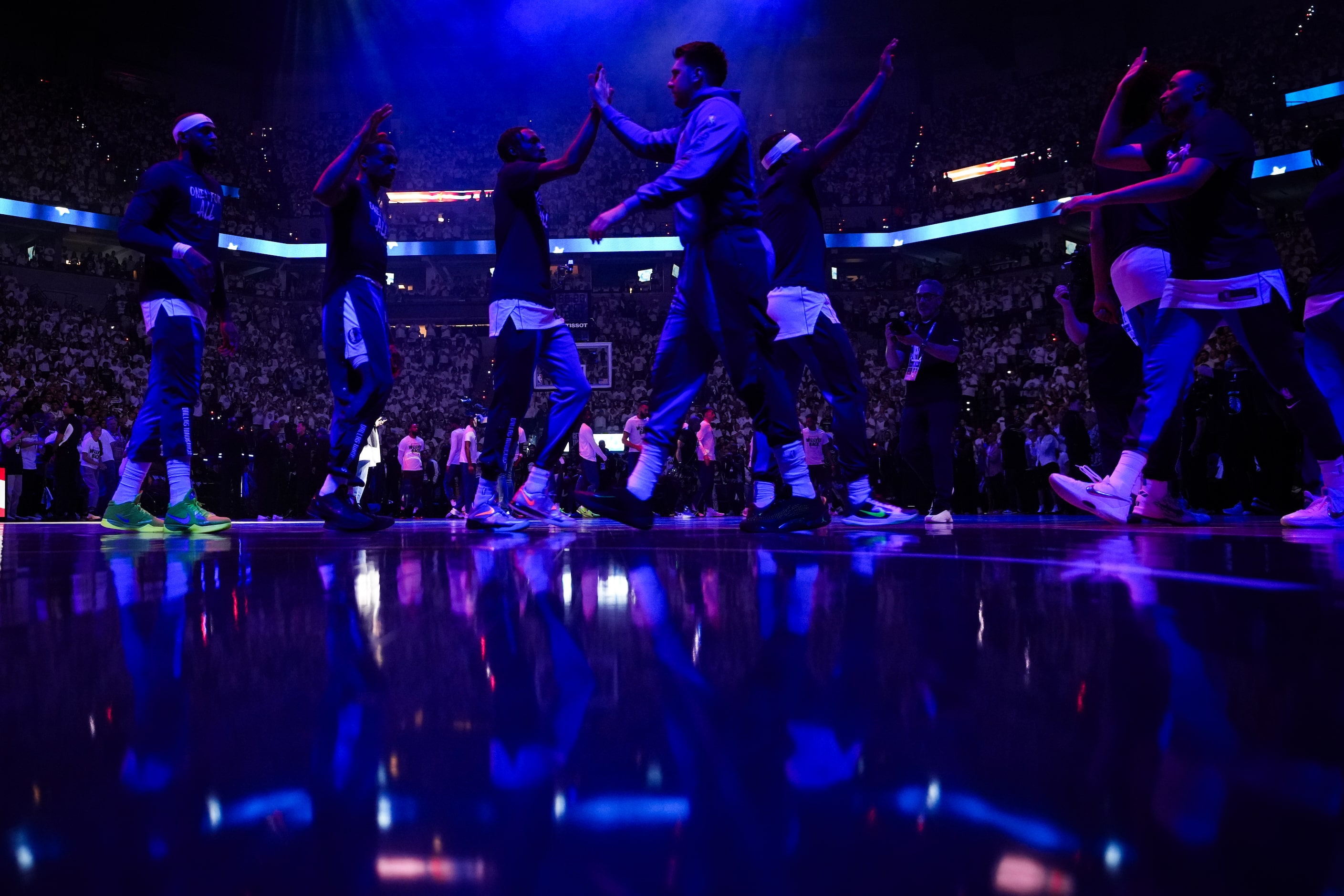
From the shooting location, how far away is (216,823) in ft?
1.45

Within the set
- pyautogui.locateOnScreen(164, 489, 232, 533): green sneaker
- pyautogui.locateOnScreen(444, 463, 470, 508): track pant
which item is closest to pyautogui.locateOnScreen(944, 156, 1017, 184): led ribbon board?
pyautogui.locateOnScreen(444, 463, 470, 508): track pant

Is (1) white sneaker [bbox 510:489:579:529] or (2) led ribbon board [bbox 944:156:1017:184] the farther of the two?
(2) led ribbon board [bbox 944:156:1017:184]

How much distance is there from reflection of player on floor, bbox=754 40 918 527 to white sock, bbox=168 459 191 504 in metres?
2.82

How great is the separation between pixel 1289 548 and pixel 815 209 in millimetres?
2827

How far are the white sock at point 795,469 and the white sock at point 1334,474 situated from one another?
7.07 feet

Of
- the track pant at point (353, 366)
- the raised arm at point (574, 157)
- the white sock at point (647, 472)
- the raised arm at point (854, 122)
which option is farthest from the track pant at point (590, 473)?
the white sock at point (647, 472)

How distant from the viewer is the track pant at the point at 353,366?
4.24m

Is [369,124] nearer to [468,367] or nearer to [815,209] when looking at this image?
[815,209]

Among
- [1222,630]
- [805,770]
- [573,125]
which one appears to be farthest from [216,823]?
[573,125]

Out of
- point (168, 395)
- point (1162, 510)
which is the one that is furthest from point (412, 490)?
point (1162, 510)

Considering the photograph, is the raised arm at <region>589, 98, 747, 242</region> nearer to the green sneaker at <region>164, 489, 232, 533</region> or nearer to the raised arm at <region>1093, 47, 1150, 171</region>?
the raised arm at <region>1093, 47, 1150, 171</region>

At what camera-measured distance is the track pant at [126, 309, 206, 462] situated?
4.18 meters

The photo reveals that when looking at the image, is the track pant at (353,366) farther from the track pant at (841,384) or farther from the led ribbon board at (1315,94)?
the led ribbon board at (1315,94)

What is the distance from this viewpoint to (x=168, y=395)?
4.20 metres
